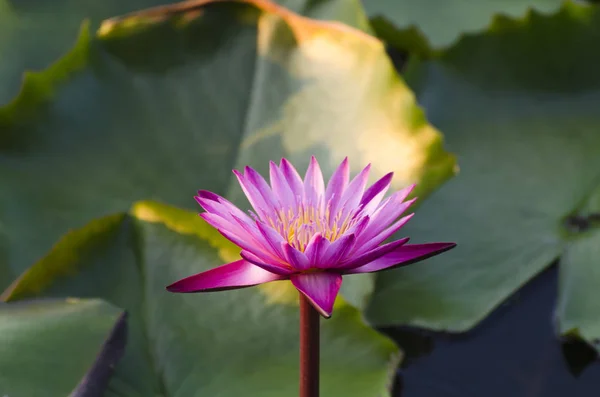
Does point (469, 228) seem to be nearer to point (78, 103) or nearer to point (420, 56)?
point (420, 56)

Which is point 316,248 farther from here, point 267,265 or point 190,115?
point 190,115

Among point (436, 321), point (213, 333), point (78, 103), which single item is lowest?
point (436, 321)

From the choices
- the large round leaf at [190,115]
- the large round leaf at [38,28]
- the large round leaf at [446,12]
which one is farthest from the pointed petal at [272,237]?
the large round leaf at [446,12]

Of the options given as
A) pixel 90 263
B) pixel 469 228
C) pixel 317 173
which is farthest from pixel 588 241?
pixel 90 263

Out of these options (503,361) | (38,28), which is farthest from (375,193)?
(38,28)

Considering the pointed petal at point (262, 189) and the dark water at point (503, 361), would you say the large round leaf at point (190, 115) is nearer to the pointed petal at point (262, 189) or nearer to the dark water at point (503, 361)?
the dark water at point (503, 361)

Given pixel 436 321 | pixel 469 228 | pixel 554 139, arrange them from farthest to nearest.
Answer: pixel 554 139
pixel 469 228
pixel 436 321

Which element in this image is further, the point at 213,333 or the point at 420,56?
the point at 420,56

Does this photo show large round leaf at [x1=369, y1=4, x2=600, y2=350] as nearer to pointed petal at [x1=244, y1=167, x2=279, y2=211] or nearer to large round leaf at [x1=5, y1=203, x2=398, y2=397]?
large round leaf at [x1=5, y1=203, x2=398, y2=397]
